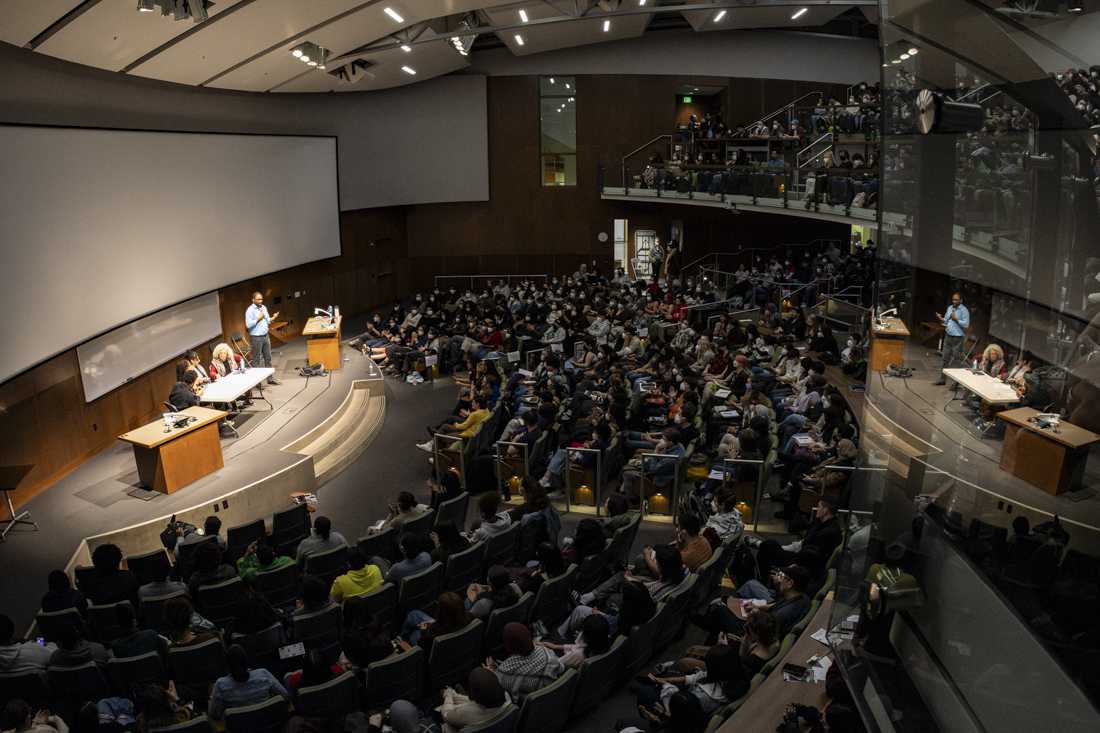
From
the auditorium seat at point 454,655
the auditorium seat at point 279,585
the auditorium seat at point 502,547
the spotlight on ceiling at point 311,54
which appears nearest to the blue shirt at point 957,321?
the auditorium seat at point 454,655

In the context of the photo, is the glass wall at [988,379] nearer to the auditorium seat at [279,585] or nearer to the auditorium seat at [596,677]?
the auditorium seat at [596,677]

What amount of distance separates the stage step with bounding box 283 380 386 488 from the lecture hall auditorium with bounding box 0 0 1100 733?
7cm

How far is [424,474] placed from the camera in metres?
11.3

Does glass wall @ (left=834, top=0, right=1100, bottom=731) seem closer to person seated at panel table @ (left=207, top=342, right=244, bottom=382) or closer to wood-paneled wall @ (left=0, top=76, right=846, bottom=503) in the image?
person seated at panel table @ (left=207, top=342, right=244, bottom=382)

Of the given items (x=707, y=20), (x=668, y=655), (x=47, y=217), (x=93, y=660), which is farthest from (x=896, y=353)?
(x=707, y=20)

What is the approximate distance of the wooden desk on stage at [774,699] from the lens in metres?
4.55

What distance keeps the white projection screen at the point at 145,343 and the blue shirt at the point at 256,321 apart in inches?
50.2

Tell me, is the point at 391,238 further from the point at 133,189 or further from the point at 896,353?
the point at 896,353

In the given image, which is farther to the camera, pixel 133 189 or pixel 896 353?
pixel 133 189

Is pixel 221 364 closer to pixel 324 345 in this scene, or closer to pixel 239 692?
pixel 324 345

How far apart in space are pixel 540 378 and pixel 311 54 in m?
7.53

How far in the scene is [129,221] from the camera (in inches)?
473

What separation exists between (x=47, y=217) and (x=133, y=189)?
2.15 metres

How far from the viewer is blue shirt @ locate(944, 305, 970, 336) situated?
7.83 feet
